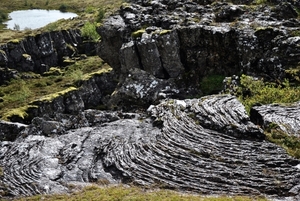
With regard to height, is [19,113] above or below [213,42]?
below

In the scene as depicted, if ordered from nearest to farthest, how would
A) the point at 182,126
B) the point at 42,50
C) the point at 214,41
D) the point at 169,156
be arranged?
1. the point at 169,156
2. the point at 182,126
3. the point at 214,41
4. the point at 42,50

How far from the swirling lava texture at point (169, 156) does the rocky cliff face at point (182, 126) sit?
0.37 feet

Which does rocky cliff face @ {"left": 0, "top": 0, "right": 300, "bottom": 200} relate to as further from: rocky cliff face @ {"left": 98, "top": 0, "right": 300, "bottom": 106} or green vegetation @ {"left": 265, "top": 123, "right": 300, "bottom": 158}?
green vegetation @ {"left": 265, "top": 123, "right": 300, "bottom": 158}

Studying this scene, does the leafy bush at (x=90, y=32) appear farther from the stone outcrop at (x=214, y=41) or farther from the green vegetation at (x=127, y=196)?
the green vegetation at (x=127, y=196)

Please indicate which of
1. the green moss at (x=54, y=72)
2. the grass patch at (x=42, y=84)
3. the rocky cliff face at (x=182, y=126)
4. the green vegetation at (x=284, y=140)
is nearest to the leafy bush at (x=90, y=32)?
the grass patch at (x=42, y=84)

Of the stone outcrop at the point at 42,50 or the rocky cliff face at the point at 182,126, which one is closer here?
the rocky cliff face at the point at 182,126

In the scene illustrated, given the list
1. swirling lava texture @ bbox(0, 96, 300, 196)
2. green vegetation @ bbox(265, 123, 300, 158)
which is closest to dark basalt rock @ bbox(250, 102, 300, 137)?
green vegetation @ bbox(265, 123, 300, 158)

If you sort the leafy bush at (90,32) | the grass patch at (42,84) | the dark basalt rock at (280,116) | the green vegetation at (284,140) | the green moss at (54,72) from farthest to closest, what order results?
the leafy bush at (90,32) → the green moss at (54,72) → the grass patch at (42,84) → the dark basalt rock at (280,116) → the green vegetation at (284,140)

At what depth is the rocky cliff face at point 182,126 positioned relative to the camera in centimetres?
3145

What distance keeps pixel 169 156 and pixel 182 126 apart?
5.66 meters

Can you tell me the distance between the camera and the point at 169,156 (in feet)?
113

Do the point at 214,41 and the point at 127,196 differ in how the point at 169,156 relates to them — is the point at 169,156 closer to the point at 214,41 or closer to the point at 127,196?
the point at 127,196

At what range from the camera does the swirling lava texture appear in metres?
30.1

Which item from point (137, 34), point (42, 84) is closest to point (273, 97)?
point (137, 34)
